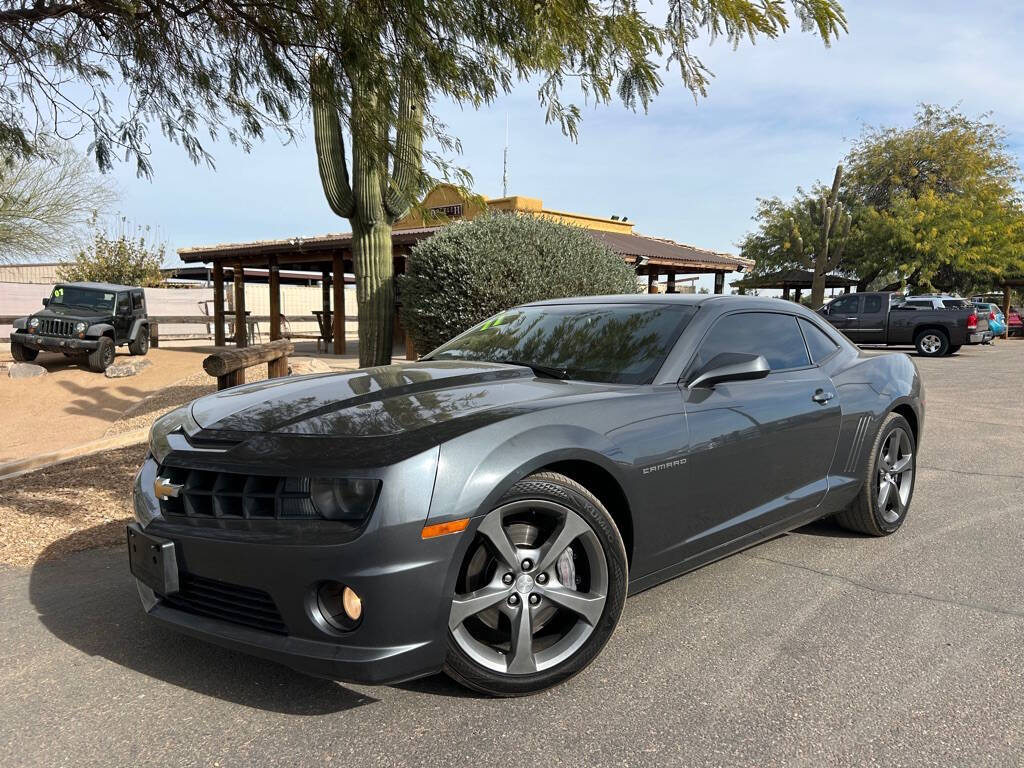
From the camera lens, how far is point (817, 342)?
456 cm

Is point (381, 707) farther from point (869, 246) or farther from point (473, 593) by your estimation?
point (869, 246)

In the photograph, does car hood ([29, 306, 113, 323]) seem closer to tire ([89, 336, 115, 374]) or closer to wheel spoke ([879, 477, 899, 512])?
tire ([89, 336, 115, 374])

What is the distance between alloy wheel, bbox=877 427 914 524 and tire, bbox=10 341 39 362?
17315 mm

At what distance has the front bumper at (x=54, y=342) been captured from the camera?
15.8m

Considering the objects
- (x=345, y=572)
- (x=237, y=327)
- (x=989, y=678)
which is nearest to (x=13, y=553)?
(x=345, y=572)

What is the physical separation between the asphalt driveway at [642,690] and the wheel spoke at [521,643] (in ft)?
0.45

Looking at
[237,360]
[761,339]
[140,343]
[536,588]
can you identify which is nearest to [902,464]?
[761,339]

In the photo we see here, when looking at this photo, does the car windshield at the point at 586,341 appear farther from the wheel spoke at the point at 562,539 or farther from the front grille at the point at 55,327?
the front grille at the point at 55,327

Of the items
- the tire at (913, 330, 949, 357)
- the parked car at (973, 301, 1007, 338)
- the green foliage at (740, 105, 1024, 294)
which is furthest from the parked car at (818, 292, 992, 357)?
the green foliage at (740, 105, 1024, 294)

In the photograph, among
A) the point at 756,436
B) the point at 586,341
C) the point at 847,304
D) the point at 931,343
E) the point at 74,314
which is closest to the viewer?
the point at 756,436

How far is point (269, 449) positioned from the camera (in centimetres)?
265

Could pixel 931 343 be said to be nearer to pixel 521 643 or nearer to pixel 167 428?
pixel 521 643

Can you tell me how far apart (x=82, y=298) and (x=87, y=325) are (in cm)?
184

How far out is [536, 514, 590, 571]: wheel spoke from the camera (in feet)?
9.03
